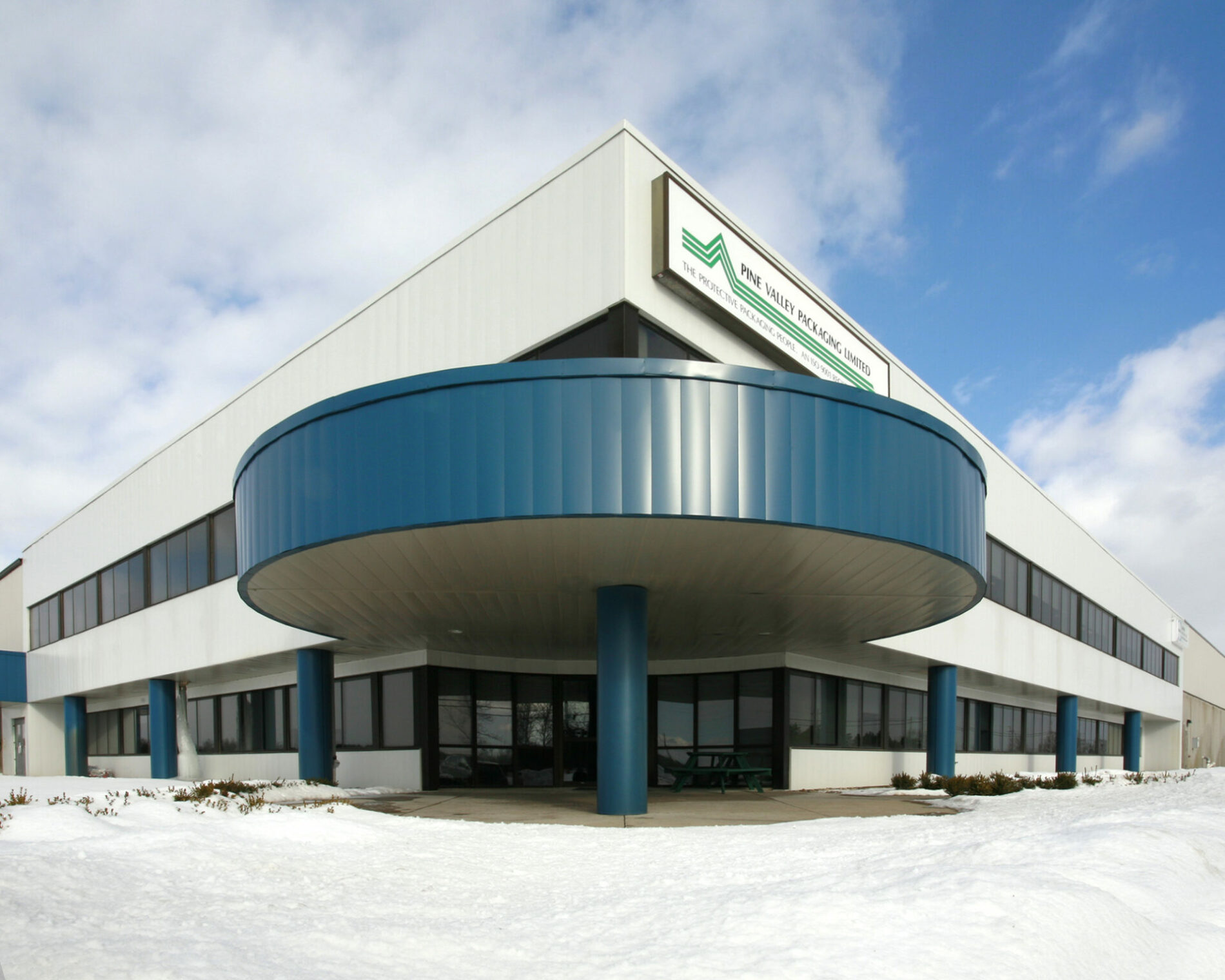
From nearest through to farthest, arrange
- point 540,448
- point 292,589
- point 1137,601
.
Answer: point 540,448, point 292,589, point 1137,601

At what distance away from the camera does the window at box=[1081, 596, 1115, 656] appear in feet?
120

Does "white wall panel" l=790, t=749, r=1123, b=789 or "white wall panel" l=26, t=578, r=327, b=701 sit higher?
"white wall panel" l=26, t=578, r=327, b=701

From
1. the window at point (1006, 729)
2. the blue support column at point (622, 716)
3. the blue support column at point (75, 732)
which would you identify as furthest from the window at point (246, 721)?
the window at point (1006, 729)

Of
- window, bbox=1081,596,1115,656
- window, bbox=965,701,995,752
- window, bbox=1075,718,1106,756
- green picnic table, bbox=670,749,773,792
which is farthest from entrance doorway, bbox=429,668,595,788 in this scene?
window, bbox=1075,718,1106,756

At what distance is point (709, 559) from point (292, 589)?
626cm

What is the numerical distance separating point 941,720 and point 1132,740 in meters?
24.0

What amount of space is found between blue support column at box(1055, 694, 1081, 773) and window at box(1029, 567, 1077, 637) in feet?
8.02

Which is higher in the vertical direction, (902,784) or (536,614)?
(536,614)

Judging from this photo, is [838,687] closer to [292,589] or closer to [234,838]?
[292,589]

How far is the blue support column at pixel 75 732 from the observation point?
114 feet

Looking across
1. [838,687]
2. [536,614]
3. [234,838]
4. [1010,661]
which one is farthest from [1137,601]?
[234,838]

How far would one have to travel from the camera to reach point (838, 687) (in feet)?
76.4

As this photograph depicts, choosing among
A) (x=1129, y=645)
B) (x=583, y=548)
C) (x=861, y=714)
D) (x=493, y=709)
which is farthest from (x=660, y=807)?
(x=1129, y=645)

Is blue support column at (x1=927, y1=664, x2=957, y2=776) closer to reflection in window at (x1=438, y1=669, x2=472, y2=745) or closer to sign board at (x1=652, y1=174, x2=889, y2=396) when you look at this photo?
sign board at (x1=652, y1=174, x2=889, y2=396)
